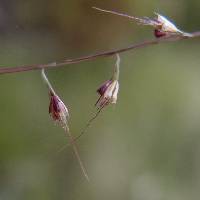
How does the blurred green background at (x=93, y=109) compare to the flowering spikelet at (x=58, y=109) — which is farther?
the blurred green background at (x=93, y=109)

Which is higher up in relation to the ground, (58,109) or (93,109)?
(58,109)

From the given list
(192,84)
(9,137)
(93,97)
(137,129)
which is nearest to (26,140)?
(9,137)

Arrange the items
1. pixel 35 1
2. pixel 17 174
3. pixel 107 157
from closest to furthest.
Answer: pixel 17 174
pixel 107 157
pixel 35 1

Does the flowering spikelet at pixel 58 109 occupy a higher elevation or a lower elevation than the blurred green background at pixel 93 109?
higher

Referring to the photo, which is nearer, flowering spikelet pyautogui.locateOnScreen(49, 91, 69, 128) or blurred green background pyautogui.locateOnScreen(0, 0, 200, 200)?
flowering spikelet pyautogui.locateOnScreen(49, 91, 69, 128)

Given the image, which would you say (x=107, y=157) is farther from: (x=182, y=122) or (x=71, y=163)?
(x=182, y=122)

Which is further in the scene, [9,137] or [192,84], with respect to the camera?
[192,84]

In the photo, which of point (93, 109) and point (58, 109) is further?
point (93, 109)

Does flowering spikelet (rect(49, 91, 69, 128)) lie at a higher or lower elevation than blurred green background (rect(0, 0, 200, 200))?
higher
